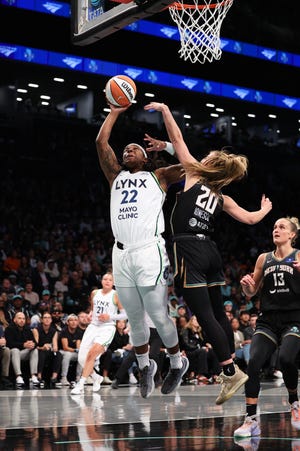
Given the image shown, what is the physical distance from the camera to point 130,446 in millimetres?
6445

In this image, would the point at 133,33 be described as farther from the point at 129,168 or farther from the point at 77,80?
the point at 129,168

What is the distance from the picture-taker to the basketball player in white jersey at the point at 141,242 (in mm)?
7234

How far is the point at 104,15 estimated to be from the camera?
8523mm

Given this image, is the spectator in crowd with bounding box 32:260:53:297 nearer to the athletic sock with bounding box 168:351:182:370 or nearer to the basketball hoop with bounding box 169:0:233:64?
the basketball hoop with bounding box 169:0:233:64

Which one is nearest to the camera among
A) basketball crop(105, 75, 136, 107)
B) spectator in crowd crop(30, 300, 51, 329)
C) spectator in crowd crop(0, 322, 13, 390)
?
basketball crop(105, 75, 136, 107)

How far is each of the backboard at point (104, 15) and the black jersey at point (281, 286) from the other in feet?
9.51

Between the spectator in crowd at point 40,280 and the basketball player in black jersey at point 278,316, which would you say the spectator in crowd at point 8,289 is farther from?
the basketball player in black jersey at point 278,316

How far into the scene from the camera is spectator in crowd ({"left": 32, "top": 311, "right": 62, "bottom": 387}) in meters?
14.8

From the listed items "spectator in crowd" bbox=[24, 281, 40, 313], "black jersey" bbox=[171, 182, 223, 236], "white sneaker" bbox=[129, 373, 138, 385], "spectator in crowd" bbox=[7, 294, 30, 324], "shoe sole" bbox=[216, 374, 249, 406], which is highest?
"black jersey" bbox=[171, 182, 223, 236]

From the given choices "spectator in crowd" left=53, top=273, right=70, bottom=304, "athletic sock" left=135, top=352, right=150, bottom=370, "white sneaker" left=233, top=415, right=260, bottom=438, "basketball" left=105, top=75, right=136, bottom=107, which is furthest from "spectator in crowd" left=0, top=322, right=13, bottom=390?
"basketball" left=105, top=75, right=136, bottom=107

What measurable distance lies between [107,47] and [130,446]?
2147cm

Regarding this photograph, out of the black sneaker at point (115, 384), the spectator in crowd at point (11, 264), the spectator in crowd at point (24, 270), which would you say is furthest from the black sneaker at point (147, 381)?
the spectator in crowd at point (11, 264)

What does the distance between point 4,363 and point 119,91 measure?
8.50 m

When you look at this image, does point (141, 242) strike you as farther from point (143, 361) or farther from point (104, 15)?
point (104, 15)
